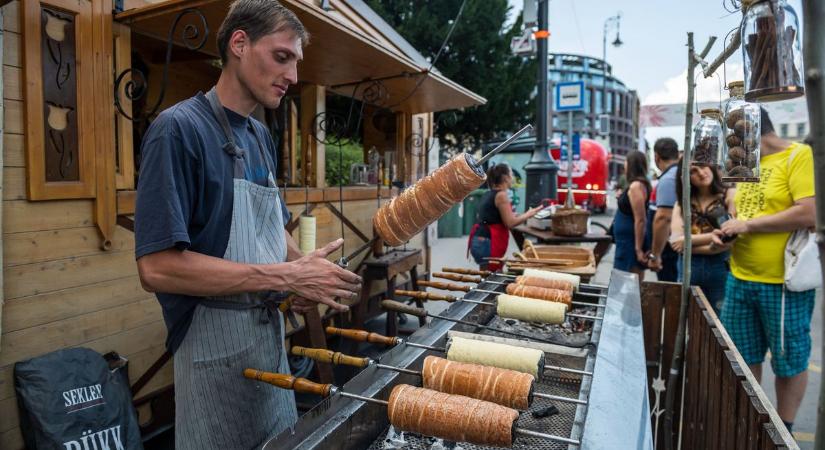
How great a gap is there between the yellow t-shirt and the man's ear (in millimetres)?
2829

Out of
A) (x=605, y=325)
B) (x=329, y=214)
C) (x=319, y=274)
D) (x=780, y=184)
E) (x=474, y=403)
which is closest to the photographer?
(x=474, y=403)

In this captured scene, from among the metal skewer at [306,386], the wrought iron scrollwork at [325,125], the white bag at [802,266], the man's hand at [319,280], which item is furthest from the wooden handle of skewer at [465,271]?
the wrought iron scrollwork at [325,125]

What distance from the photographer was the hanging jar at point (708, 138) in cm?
237

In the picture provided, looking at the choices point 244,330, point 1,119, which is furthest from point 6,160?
point 244,330

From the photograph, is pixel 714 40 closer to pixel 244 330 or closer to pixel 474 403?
pixel 474 403

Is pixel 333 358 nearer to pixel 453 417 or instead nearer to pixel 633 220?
pixel 453 417

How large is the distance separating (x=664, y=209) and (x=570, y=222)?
1.34m

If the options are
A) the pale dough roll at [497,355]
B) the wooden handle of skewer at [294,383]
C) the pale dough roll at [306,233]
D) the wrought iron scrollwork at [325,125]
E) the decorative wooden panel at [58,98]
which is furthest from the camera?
the wrought iron scrollwork at [325,125]

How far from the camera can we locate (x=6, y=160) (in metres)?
2.66

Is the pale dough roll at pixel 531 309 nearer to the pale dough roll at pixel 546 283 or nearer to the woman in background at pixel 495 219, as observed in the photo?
the pale dough roll at pixel 546 283

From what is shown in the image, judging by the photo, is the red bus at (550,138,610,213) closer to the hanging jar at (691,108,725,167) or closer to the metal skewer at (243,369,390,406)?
the hanging jar at (691,108,725,167)

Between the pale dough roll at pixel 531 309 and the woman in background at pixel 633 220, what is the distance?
355 cm

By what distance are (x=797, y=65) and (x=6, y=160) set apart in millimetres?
3266

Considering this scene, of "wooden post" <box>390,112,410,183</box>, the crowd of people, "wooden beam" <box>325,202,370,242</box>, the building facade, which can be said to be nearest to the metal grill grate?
the crowd of people
